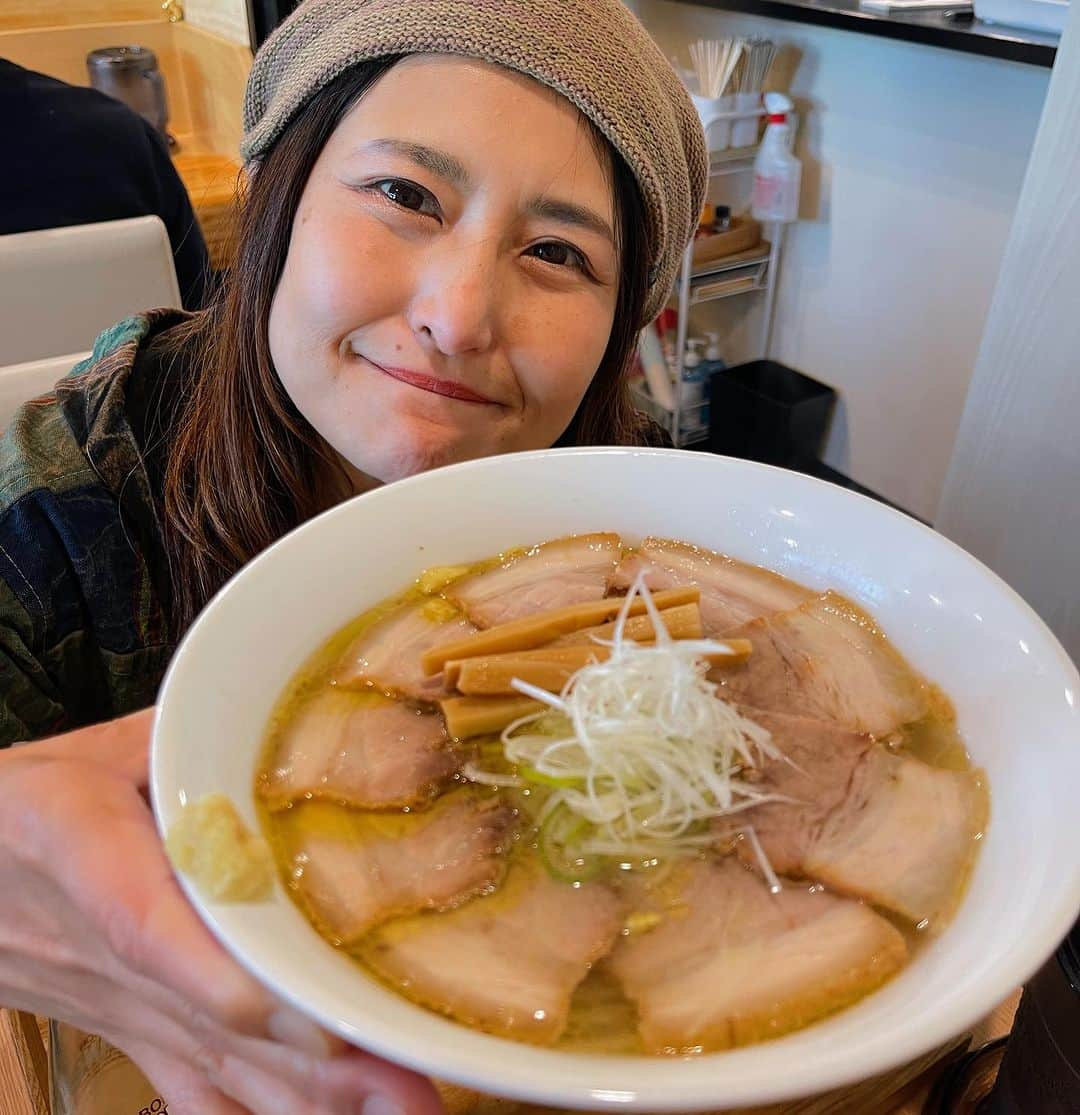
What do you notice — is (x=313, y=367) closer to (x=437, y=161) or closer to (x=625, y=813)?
(x=437, y=161)

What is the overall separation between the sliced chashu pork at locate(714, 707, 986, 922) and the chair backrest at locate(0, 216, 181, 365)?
167 cm

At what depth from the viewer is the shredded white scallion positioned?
65 cm

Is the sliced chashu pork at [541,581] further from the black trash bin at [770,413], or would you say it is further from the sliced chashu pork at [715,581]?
the black trash bin at [770,413]

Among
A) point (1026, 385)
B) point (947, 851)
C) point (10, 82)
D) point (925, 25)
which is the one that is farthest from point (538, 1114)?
point (925, 25)

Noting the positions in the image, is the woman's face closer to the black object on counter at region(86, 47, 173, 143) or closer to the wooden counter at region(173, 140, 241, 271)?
the wooden counter at region(173, 140, 241, 271)

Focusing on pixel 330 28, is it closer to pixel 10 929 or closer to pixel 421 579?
pixel 421 579

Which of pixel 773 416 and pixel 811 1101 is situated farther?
pixel 773 416

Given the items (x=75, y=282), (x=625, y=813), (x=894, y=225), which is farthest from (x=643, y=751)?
(x=894, y=225)

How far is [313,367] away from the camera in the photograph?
0.99 meters

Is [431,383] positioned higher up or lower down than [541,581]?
higher up

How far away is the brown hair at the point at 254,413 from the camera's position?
104cm

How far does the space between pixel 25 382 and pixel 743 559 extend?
1.16 m

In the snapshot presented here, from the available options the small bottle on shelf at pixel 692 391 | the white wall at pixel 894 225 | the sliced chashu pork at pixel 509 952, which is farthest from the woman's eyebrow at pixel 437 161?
the small bottle on shelf at pixel 692 391

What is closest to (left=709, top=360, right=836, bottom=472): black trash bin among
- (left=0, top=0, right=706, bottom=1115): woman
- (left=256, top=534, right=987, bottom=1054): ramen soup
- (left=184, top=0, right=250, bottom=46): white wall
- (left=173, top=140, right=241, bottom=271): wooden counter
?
(left=173, top=140, right=241, bottom=271): wooden counter
